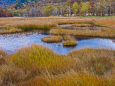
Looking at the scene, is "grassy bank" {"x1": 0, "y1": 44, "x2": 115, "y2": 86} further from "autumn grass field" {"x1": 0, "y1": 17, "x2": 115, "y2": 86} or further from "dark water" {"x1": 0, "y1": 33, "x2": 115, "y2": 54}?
"dark water" {"x1": 0, "y1": 33, "x2": 115, "y2": 54}

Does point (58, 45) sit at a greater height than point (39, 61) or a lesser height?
lesser

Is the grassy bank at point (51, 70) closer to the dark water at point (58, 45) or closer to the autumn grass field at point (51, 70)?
the autumn grass field at point (51, 70)

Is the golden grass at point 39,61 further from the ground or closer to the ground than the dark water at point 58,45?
further from the ground

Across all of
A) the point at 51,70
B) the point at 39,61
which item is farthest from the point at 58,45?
the point at 51,70

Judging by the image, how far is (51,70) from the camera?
21.4ft

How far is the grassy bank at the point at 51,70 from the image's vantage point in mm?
4598

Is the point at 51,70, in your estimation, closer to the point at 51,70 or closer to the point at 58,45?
the point at 51,70

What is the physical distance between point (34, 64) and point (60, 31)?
1835cm

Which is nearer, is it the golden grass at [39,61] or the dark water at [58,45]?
the golden grass at [39,61]

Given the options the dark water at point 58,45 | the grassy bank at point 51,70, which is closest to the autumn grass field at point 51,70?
the grassy bank at point 51,70

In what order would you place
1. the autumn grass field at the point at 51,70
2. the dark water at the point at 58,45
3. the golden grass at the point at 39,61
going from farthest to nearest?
the dark water at the point at 58,45 < the golden grass at the point at 39,61 < the autumn grass field at the point at 51,70

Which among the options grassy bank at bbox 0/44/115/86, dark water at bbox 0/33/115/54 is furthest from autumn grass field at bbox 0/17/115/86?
dark water at bbox 0/33/115/54

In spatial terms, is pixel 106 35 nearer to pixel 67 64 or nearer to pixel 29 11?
pixel 67 64

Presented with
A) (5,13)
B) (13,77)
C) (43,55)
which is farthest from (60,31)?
(5,13)
